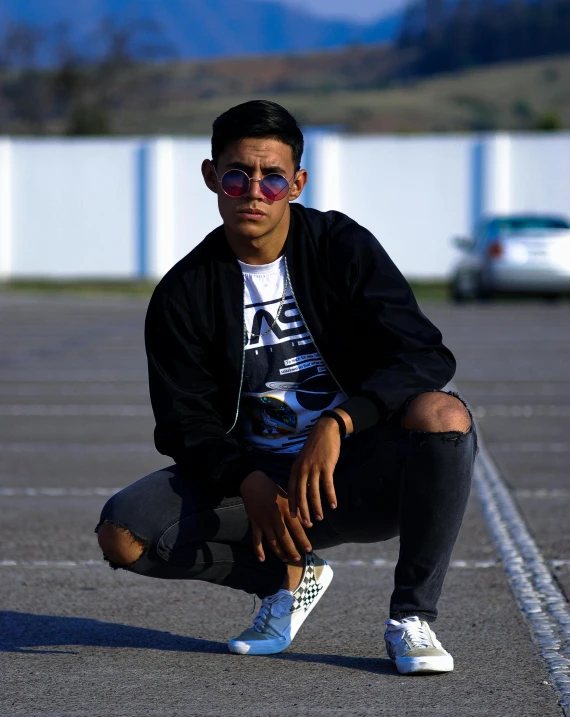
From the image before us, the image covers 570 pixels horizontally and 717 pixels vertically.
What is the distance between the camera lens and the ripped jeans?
3.83 metres

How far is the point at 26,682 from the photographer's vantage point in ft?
12.8

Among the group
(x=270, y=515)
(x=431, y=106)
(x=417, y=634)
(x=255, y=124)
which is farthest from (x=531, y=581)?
(x=431, y=106)

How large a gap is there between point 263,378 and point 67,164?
100ft

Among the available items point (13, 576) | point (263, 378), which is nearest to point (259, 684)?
point (263, 378)

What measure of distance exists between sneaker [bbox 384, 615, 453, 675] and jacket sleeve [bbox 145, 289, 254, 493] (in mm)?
620

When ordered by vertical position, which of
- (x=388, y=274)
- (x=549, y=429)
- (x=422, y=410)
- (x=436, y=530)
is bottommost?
(x=549, y=429)

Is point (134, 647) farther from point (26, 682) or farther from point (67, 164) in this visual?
point (67, 164)

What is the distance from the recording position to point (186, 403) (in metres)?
4.04

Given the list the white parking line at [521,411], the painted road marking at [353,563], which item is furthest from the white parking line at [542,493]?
the white parking line at [521,411]

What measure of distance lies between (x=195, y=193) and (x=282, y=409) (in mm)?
29641

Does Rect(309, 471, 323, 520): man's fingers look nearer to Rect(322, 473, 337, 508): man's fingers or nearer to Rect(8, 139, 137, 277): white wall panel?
Rect(322, 473, 337, 508): man's fingers

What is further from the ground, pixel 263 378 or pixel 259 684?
pixel 263 378

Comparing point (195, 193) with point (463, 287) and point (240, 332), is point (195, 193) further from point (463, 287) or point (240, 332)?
point (240, 332)

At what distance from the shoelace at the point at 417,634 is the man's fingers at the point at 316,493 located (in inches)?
17.0
